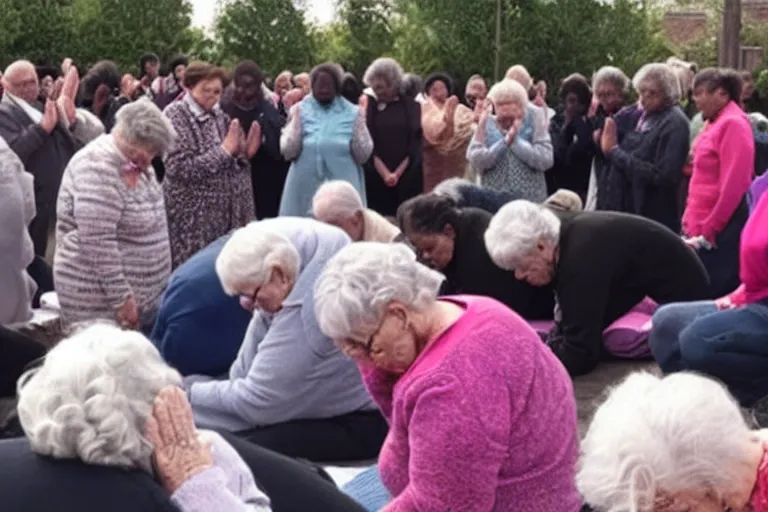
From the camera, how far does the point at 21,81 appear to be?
7.71m

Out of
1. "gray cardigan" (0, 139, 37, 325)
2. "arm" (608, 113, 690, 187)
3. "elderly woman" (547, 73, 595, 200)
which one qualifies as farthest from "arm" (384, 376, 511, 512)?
"elderly woman" (547, 73, 595, 200)

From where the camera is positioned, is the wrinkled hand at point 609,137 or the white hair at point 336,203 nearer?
the white hair at point 336,203

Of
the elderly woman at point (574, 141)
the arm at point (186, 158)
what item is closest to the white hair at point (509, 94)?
the elderly woman at point (574, 141)

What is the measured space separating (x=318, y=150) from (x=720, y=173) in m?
2.44

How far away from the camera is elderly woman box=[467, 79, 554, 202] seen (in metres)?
7.50

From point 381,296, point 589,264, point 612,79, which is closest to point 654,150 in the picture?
point 612,79

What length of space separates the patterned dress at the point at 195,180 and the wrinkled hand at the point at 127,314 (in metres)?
1.16

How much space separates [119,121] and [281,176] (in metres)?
3.45

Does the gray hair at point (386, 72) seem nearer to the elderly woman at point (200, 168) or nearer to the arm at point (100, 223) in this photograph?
the elderly woman at point (200, 168)

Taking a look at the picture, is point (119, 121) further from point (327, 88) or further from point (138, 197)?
point (327, 88)

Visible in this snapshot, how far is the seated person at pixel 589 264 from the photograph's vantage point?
530 cm

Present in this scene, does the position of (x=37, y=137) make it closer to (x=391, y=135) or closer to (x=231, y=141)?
(x=231, y=141)

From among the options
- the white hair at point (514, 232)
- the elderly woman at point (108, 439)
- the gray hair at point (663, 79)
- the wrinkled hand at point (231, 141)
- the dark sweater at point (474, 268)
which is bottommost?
the dark sweater at point (474, 268)

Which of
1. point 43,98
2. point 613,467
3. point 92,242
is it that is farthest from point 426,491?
point 43,98
